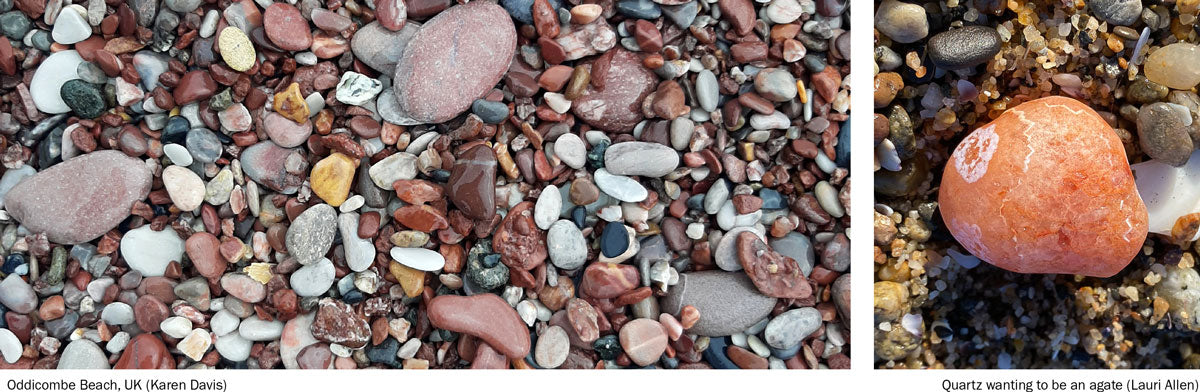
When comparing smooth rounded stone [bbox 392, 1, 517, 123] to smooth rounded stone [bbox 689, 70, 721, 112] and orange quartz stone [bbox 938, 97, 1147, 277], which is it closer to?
smooth rounded stone [bbox 689, 70, 721, 112]

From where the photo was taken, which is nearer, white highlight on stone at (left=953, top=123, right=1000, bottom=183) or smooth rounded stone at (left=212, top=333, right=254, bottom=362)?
white highlight on stone at (left=953, top=123, right=1000, bottom=183)

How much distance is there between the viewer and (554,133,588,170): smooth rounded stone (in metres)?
1.18

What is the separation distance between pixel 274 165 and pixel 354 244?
175 mm

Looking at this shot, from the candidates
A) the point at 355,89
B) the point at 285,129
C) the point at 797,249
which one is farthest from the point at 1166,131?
the point at 285,129

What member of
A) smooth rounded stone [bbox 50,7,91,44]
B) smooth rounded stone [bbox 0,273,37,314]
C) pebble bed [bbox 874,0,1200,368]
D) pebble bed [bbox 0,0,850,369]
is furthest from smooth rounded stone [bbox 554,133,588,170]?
smooth rounded stone [bbox 0,273,37,314]

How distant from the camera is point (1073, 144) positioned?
1026 mm

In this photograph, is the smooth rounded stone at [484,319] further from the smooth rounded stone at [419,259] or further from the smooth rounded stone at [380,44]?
the smooth rounded stone at [380,44]

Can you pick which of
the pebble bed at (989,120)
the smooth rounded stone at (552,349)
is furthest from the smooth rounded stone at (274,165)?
the pebble bed at (989,120)

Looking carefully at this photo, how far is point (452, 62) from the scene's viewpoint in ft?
3.83

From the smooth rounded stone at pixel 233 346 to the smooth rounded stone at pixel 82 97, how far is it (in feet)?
1.33

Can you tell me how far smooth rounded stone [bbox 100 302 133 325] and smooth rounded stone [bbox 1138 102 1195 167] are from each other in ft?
5.08

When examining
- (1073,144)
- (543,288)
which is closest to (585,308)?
(543,288)

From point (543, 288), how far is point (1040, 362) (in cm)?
81

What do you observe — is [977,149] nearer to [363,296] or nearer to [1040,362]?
[1040,362]
